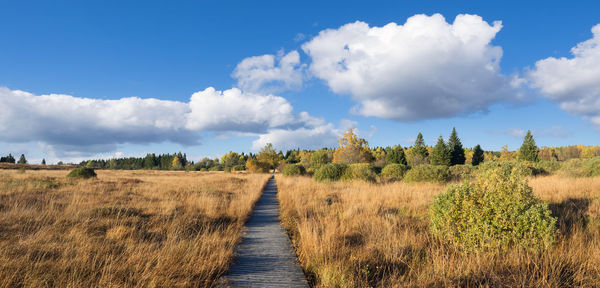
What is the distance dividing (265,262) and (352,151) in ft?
152

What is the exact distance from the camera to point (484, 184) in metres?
5.18

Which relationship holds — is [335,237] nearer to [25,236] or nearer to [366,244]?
[366,244]

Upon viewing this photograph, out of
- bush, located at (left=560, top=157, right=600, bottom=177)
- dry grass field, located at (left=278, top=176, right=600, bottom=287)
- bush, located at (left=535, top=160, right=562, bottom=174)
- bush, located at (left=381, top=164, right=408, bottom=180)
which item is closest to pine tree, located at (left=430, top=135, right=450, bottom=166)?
bush, located at (left=535, top=160, right=562, bottom=174)

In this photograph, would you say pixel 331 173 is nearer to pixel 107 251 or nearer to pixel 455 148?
pixel 107 251

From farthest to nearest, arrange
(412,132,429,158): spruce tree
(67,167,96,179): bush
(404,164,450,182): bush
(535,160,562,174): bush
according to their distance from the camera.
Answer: (412,132,429,158): spruce tree, (535,160,562,174): bush, (67,167,96,179): bush, (404,164,450,182): bush

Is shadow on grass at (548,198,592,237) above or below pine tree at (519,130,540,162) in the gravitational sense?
below

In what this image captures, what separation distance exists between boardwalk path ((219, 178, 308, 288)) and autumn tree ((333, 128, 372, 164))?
142 feet


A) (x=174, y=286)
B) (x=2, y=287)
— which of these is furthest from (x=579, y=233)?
(x=2, y=287)

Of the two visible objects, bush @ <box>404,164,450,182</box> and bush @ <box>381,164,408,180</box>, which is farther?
bush @ <box>381,164,408,180</box>

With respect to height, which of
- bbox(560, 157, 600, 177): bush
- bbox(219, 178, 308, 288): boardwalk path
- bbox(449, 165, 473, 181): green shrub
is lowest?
bbox(219, 178, 308, 288): boardwalk path

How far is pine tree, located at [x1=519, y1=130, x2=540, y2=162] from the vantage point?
55.4 m

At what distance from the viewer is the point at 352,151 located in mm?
49719

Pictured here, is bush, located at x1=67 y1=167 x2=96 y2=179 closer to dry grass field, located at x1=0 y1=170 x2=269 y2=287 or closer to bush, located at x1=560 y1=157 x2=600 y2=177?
dry grass field, located at x1=0 y1=170 x2=269 y2=287

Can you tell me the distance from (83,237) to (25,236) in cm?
139
